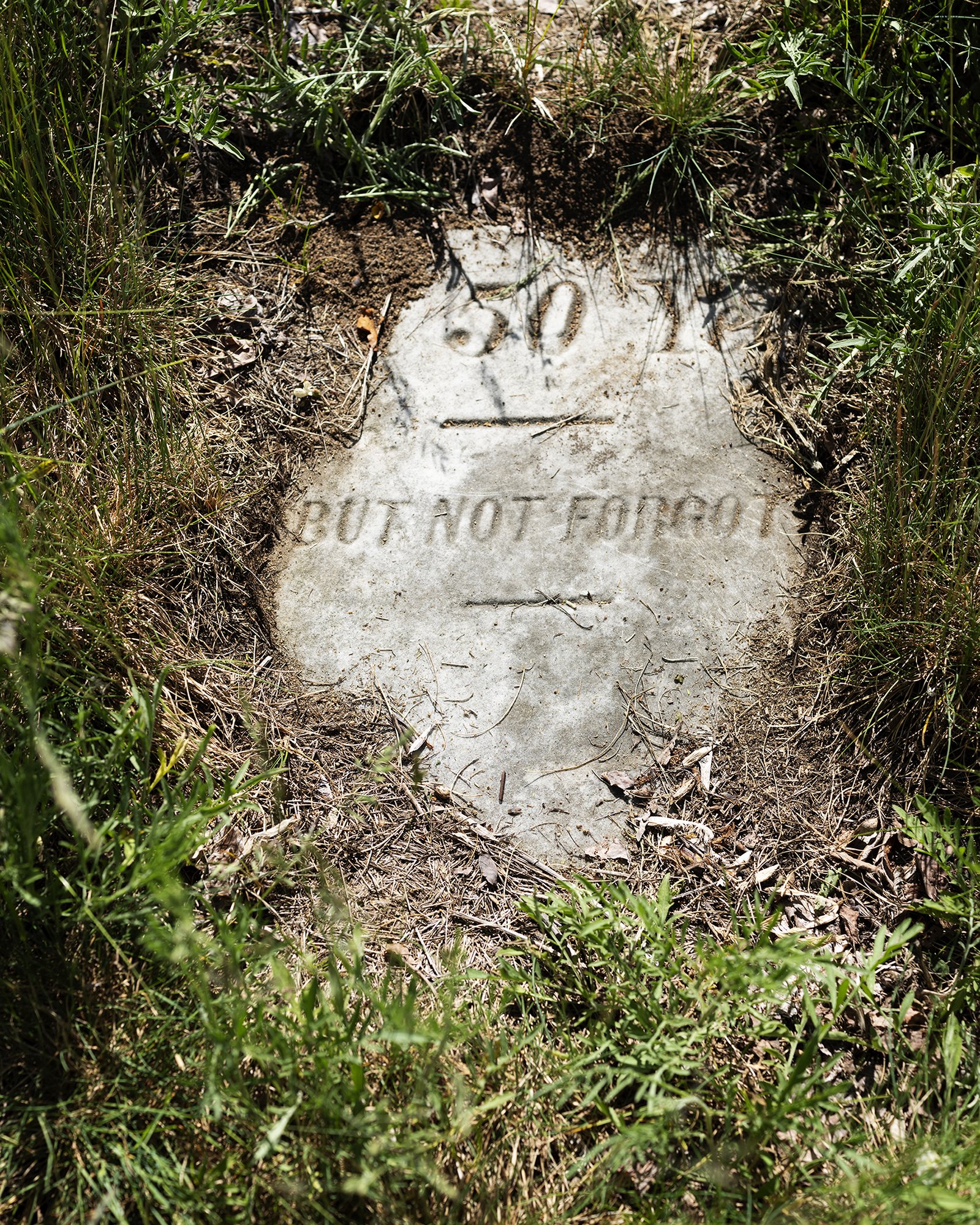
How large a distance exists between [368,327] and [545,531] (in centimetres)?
A: 88

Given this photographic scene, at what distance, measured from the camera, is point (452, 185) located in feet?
9.73

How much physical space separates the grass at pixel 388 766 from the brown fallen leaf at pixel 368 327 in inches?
15.1

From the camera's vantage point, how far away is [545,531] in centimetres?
261

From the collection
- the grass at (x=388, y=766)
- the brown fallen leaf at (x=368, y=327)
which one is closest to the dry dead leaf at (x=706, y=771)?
the grass at (x=388, y=766)

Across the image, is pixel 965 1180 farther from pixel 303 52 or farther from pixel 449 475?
pixel 303 52

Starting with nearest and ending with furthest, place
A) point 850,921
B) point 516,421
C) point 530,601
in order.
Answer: point 850,921 < point 530,601 < point 516,421

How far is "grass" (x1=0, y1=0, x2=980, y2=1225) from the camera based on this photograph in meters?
1.75

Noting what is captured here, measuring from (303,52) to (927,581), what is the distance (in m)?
2.44

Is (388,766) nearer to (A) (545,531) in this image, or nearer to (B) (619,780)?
(B) (619,780)

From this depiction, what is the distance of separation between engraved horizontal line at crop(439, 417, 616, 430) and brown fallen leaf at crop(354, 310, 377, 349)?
36 cm

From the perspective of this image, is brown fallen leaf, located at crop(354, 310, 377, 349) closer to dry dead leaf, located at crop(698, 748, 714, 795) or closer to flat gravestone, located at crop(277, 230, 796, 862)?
flat gravestone, located at crop(277, 230, 796, 862)

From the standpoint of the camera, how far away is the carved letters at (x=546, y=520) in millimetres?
2600

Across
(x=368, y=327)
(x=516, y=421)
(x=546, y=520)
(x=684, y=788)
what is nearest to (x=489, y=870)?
(x=684, y=788)

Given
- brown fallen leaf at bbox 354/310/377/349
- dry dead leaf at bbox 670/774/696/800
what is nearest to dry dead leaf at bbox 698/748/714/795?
dry dead leaf at bbox 670/774/696/800
